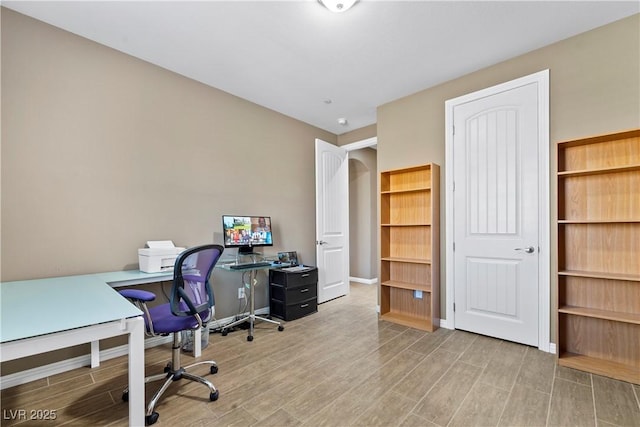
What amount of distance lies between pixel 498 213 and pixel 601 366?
1439mm

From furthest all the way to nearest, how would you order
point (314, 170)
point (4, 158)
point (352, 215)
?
point (352, 215) → point (314, 170) → point (4, 158)

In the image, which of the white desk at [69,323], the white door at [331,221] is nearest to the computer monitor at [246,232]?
the white door at [331,221]

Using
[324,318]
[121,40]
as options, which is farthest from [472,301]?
[121,40]

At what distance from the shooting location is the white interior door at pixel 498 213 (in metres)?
2.73

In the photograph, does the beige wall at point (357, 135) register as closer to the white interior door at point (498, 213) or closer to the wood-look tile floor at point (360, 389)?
the white interior door at point (498, 213)

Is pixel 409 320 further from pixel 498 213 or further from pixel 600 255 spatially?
pixel 600 255

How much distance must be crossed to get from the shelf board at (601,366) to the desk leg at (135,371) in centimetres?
305

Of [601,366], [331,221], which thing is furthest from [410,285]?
[601,366]

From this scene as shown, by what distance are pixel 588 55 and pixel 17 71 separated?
184 inches

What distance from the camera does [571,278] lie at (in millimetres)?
2521

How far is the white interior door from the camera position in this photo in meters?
2.73

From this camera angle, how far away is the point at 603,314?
2.22 m

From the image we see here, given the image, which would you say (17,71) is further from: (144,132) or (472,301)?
(472,301)

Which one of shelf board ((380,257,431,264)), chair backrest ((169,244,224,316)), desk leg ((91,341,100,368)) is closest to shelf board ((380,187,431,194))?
shelf board ((380,257,431,264))
